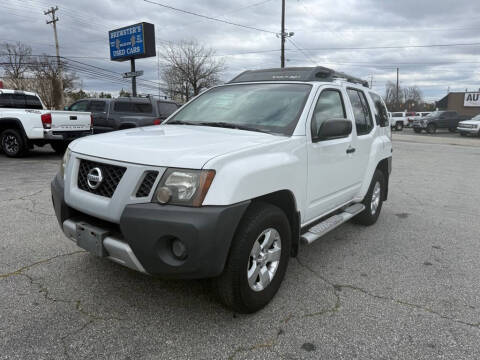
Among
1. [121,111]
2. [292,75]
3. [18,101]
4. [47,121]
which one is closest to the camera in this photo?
[292,75]

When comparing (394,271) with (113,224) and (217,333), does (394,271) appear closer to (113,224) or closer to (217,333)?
(217,333)

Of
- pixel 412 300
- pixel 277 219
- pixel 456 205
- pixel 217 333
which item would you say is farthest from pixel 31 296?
pixel 456 205

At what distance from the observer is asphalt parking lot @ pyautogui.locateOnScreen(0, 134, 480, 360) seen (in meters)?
2.34

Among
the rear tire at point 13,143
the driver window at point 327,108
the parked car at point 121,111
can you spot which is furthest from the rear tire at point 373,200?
the rear tire at point 13,143

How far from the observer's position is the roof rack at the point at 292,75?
3.79m

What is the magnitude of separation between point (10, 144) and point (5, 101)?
1216 mm

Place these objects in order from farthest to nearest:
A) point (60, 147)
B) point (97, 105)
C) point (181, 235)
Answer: point (97, 105) < point (60, 147) < point (181, 235)

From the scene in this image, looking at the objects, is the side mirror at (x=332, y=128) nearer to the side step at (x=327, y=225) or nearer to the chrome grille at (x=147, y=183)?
the side step at (x=327, y=225)

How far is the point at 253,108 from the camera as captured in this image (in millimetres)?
3402

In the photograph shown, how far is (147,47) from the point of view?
62.0ft

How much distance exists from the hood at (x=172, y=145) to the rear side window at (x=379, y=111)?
2.66 meters

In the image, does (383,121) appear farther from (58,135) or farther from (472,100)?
(472,100)

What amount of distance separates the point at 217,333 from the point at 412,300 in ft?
5.31

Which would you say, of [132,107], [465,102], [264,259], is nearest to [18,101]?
[132,107]
